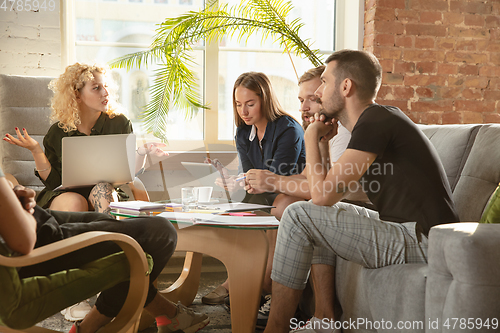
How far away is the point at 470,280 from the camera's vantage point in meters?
0.97

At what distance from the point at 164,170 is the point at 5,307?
2.19 metres

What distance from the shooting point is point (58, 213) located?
140 cm

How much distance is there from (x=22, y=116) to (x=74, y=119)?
54 centimetres

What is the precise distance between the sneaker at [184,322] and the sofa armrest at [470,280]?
0.92m

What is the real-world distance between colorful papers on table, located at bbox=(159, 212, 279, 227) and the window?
71.8 inches

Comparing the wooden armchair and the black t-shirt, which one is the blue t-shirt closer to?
the black t-shirt

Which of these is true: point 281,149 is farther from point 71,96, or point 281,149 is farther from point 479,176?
point 71,96

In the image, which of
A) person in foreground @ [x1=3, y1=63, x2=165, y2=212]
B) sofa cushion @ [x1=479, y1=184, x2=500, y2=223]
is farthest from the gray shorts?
person in foreground @ [x1=3, y1=63, x2=165, y2=212]

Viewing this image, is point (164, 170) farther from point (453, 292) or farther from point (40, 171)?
point (453, 292)

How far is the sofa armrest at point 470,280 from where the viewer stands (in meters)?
0.96

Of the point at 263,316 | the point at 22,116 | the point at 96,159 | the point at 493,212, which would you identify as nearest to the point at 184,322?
the point at 263,316

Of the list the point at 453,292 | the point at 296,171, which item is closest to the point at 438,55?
the point at 296,171

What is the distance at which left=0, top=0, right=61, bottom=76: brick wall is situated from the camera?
288cm

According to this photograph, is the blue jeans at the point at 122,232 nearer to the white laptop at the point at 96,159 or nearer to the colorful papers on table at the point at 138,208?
the colorful papers on table at the point at 138,208
